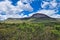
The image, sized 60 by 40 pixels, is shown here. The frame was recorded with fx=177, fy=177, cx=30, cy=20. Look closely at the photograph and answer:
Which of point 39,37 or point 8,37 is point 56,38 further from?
point 8,37

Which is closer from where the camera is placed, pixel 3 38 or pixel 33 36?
pixel 3 38

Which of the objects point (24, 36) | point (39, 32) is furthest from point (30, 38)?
point (39, 32)

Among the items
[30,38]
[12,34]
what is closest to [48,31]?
Result: [30,38]

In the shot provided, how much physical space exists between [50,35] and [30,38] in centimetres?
810

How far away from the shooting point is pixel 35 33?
70688 millimetres

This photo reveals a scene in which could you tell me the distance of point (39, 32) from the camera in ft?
230

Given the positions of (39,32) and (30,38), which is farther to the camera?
(39,32)

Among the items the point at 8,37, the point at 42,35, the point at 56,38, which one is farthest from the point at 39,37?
the point at 8,37

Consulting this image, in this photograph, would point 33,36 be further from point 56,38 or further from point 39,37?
point 56,38

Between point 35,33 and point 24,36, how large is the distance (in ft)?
22.1

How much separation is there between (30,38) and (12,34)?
7.60 metres

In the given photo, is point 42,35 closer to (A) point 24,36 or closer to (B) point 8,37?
(A) point 24,36

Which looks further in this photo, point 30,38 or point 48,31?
point 48,31

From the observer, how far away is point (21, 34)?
67000mm
